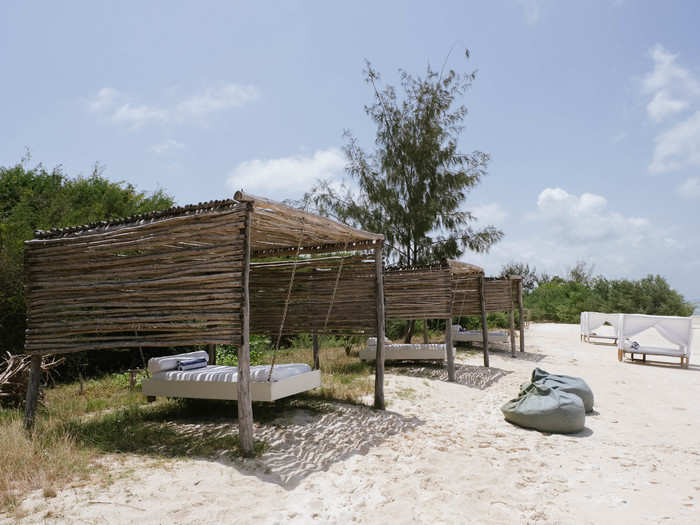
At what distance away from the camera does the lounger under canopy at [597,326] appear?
14.2 meters

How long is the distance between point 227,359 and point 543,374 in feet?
16.9

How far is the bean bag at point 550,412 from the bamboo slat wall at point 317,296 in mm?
1921

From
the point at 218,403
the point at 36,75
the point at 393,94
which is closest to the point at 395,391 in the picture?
the point at 218,403

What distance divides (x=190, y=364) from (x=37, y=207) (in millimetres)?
5596

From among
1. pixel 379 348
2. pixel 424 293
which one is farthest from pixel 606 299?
pixel 379 348

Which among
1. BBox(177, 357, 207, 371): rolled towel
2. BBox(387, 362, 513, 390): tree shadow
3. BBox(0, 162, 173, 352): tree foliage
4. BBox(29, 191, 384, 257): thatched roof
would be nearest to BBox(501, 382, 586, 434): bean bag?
BBox(387, 362, 513, 390): tree shadow

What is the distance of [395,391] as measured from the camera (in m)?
6.60

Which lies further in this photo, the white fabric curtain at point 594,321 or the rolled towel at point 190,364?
the white fabric curtain at point 594,321

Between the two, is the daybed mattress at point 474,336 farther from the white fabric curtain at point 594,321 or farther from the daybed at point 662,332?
the white fabric curtain at point 594,321

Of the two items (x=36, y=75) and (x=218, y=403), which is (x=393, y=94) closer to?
(x=36, y=75)

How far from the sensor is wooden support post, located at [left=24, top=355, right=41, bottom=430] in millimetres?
4512

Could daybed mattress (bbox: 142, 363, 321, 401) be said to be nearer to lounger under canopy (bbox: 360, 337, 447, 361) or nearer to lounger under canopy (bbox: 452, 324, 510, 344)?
lounger under canopy (bbox: 360, 337, 447, 361)

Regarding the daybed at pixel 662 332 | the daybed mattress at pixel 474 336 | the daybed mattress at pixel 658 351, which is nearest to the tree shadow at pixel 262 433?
the daybed mattress at pixel 474 336

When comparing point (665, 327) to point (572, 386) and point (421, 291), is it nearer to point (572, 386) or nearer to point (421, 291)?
point (572, 386)
